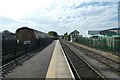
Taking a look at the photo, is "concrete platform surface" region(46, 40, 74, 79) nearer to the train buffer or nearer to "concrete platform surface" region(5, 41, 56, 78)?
the train buffer

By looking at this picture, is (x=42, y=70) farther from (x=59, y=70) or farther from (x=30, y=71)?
(x=59, y=70)

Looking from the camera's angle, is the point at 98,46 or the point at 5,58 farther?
the point at 98,46

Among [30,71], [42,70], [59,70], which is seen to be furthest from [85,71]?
[30,71]

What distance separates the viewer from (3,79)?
10.5 metres

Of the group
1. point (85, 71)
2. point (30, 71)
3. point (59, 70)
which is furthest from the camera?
point (85, 71)

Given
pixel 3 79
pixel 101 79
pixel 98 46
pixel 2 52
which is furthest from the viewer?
pixel 98 46

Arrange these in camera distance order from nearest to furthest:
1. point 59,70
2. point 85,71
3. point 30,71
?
point 30,71
point 59,70
point 85,71

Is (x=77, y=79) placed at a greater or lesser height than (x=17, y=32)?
lesser

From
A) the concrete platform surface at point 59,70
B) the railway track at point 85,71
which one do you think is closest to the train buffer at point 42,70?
the concrete platform surface at point 59,70

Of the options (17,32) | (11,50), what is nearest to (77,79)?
(11,50)

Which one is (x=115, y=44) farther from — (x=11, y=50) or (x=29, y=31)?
(x=29, y=31)

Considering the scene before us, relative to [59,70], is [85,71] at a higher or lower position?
lower

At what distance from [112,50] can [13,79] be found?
73.6ft

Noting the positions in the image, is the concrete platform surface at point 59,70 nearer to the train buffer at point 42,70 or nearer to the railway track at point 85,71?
the train buffer at point 42,70
